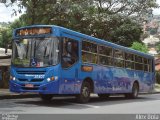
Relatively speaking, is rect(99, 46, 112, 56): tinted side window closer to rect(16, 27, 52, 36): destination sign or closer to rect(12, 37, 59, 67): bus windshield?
rect(16, 27, 52, 36): destination sign

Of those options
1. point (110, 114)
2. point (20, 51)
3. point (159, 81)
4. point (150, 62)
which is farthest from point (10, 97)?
point (159, 81)

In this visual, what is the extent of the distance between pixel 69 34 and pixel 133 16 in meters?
22.9

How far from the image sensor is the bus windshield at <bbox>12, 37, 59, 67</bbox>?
15930 mm

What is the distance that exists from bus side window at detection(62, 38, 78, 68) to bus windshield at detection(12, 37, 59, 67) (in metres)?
0.42

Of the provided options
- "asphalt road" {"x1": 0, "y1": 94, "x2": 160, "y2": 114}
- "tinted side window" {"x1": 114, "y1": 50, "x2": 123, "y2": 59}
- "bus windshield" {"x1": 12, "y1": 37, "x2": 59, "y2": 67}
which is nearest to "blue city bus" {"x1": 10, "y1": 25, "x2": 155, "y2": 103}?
"bus windshield" {"x1": 12, "y1": 37, "x2": 59, "y2": 67}

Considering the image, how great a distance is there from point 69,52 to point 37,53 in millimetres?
1331

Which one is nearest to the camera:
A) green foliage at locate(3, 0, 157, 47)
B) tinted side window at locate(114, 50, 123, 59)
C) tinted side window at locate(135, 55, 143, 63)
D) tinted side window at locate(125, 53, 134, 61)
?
tinted side window at locate(114, 50, 123, 59)

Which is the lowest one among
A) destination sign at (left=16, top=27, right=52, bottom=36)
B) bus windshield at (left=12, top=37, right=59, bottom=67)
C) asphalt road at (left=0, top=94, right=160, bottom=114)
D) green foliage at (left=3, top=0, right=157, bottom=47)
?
asphalt road at (left=0, top=94, right=160, bottom=114)

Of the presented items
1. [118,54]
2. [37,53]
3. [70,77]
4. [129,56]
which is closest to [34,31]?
[37,53]

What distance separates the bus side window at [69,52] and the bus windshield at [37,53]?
0.42 meters

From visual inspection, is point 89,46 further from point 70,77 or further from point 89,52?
point 70,77

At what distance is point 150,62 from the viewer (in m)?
27.2

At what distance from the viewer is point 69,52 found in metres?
16.7

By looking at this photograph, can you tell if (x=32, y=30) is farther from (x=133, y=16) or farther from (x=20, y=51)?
(x=133, y=16)
